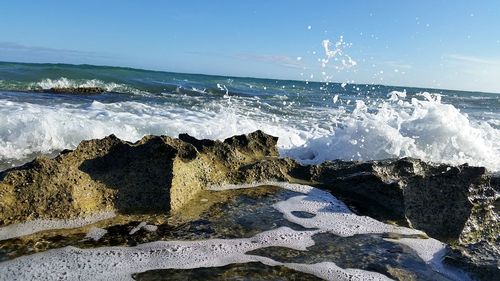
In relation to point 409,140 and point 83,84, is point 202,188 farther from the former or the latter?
point 83,84

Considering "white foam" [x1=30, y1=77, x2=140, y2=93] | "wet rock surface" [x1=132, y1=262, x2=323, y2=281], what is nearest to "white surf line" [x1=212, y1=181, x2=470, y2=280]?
"wet rock surface" [x1=132, y1=262, x2=323, y2=281]

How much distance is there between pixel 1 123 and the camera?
22.1 feet

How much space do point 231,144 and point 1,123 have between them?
410 centimetres

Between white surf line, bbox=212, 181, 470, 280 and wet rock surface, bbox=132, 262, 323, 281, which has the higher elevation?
white surf line, bbox=212, 181, 470, 280

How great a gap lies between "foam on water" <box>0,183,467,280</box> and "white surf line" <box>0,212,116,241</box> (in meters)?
0.32

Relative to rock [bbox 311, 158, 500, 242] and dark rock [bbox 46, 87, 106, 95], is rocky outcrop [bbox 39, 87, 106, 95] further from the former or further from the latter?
rock [bbox 311, 158, 500, 242]

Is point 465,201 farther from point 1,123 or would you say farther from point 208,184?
point 1,123

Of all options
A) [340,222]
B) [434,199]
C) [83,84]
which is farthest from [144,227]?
[83,84]

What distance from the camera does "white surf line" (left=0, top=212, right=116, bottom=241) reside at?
2.79 meters

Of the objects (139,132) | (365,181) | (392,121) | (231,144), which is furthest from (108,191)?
(392,121)

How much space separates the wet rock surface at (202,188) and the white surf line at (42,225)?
0.14 feet

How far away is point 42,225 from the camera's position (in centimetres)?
292

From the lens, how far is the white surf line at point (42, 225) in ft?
9.16

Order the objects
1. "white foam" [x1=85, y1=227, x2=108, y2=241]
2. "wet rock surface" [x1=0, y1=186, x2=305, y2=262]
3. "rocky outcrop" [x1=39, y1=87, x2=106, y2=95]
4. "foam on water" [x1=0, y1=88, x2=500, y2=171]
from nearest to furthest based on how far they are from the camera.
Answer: "wet rock surface" [x1=0, y1=186, x2=305, y2=262] < "white foam" [x1=85, y1=227, x2=108, y2=241] < "foam on water" [x1=0, y1=88, x2=500, y2=171] < "rocky outcrop" [x1=39, y1=87, x2=106, y2=95]
